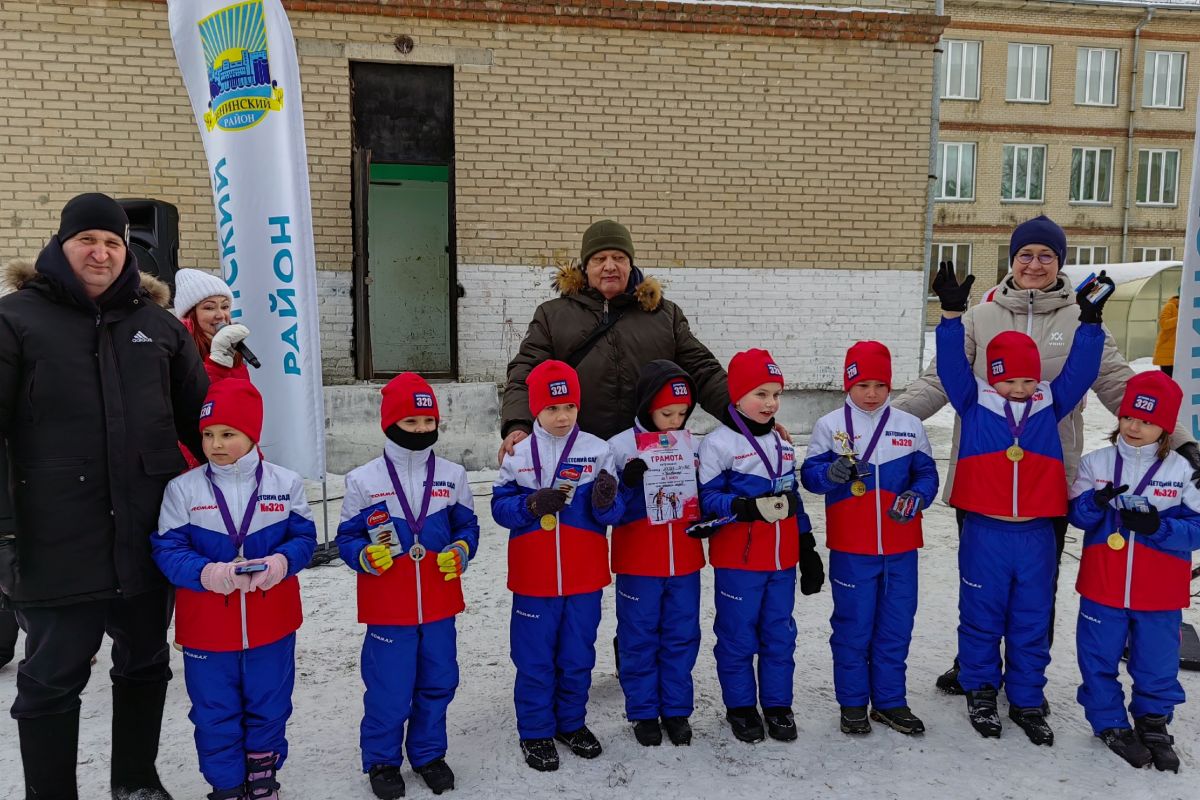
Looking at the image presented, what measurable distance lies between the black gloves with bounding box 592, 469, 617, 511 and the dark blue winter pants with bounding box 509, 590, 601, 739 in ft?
1.19

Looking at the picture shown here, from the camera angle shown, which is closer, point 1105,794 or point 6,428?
point 6,428

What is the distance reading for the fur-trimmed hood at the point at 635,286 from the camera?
3438 mm

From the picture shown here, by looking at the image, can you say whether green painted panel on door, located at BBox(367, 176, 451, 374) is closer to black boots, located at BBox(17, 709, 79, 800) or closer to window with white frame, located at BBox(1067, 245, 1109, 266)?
black boots, located at BBox(17, 709, 79, 800)

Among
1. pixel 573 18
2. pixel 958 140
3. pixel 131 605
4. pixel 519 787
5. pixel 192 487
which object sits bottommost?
pixel 519 787

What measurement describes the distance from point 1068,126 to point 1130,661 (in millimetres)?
27403

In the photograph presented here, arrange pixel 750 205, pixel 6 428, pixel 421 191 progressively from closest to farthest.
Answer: pixel 6 428 → pixel 750 205 → pixel 421 191

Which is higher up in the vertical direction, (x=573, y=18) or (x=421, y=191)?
(x=573, y=18)

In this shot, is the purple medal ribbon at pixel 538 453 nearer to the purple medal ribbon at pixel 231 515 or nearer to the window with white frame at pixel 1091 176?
the purple medal ribbon at pixel 231 515

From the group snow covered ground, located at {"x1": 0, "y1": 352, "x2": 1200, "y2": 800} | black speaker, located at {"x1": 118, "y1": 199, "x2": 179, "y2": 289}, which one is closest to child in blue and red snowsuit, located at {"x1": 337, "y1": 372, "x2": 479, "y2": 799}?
snow covered ground, located at {"x1": 0, "y1": 352, "x2": 1200, "y2": 800}

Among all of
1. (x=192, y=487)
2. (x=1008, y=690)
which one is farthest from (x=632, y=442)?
(x=1008, y=690)

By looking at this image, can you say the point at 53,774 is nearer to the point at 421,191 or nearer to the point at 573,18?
the point at 573,18

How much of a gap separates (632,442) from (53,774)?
2.13 metres

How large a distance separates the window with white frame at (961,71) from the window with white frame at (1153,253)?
24.2 ft

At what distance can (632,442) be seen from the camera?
3.15 metres
